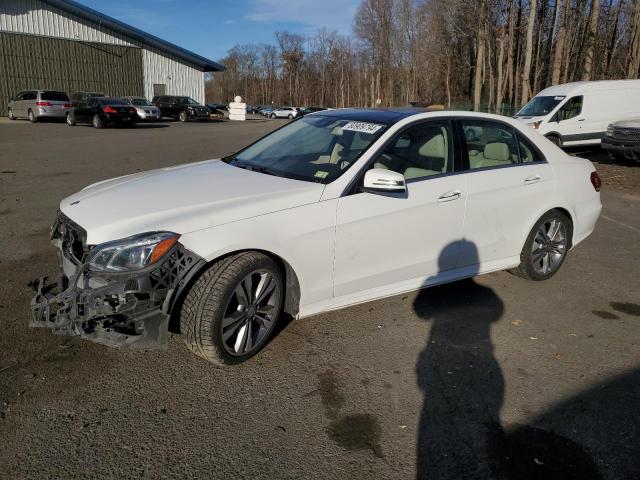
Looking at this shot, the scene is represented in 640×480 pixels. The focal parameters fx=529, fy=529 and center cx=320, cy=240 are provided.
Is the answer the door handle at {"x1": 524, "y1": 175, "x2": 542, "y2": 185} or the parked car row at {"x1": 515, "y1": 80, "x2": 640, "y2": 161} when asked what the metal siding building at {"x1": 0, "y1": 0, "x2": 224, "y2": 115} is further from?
the door handle at {"x1": 524, "y1": 175, "x2": 542, "y2": 185}

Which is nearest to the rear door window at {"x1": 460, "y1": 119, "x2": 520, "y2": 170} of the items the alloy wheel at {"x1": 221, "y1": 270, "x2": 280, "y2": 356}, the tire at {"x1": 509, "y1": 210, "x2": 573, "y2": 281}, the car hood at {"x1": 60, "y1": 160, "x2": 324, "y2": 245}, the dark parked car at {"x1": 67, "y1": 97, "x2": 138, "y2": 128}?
the tire at {"x1": 509, "y1": 210, "x2": 573, "y2": 281}

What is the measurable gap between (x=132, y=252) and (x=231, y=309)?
0.71m

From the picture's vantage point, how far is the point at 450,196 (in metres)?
4.22

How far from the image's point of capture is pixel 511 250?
192 inches

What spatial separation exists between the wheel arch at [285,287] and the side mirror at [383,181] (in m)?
0.80

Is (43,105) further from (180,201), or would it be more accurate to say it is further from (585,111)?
(180,201)

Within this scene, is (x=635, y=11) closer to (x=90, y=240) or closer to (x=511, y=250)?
(x=511, y=250)

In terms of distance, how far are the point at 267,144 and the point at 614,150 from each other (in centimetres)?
1311

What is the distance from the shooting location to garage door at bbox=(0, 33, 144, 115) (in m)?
34.0

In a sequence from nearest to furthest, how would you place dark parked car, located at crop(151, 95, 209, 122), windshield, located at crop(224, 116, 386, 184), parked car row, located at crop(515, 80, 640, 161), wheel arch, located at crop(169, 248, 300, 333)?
1. wheel arch, located at crop(169, 248, 300, 333)
2. windshield, located at crop(224, 116, 386, 184)
3. parked car row, located at crop(515, 80, 640, 161)
4. dark parked car, located at crop(151, 95, 209, 122)

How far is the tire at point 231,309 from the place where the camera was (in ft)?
10.5

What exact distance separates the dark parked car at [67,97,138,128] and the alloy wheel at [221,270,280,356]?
1037 inches

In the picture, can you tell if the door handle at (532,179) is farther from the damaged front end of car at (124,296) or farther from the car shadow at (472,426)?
the damaged front end of car at (124,296)

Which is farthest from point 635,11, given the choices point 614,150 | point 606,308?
point 606,308
